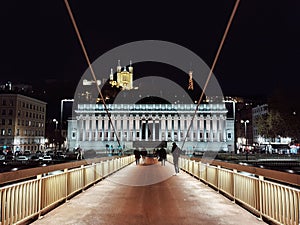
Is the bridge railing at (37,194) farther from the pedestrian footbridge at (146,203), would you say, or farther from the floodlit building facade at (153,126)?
the floodlit building facade at (153,126)

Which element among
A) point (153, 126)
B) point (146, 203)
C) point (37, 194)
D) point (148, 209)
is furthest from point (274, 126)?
point (153, 126)

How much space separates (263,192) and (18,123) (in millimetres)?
77991

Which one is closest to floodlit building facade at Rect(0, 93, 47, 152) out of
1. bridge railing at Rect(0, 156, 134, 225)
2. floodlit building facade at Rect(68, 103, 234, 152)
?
floodlit building facade at Rect(68, 103, 234, 152)

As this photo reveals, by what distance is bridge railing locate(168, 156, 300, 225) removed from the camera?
22.1 feet

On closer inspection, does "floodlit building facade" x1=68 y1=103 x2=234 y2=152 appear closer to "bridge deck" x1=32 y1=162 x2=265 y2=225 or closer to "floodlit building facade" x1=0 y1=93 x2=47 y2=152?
"floodlit building facade" x1=0 y1=93 x2=47 y2=152

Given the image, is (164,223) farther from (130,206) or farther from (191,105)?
(191,105)

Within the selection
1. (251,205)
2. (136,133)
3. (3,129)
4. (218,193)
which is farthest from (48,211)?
(136,133)

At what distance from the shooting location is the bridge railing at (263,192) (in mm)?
6730

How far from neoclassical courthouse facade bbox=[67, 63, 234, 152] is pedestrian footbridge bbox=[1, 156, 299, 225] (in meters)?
106

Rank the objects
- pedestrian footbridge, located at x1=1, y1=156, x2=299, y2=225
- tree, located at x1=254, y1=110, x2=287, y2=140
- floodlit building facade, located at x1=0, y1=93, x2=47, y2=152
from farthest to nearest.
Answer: floodlit building facade, located at x1=0, y1=93, x2=47, y2=152 → tree, located at x1=254, y1=110, x2=287, y2=140 → pedestrian footbridge, located at x1=1, y1=156, x2=299, y2=225

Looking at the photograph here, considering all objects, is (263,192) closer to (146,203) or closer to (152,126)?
(146,203)

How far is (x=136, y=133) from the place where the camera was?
123m

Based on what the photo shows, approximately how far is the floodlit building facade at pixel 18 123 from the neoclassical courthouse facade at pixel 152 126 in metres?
34.3

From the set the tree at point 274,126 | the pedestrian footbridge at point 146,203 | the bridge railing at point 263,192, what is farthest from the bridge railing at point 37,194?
the tree at point 274,126
